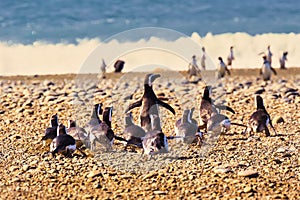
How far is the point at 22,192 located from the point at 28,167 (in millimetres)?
926

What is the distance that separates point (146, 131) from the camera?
10.4m

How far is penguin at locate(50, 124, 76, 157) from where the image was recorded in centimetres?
942

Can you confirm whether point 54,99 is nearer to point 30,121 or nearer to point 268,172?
point 30,121

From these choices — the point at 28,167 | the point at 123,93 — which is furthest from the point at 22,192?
the point at 123,93

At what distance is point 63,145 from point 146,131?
58.2 inches

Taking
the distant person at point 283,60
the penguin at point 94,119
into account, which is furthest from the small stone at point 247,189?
the distant person at point 283,60

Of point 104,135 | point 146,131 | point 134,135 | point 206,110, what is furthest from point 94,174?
point 206,110

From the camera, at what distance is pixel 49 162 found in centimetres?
938

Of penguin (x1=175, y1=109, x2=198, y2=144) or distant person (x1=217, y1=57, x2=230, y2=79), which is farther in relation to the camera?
distant person (x1=217, y1=57, x2=230, y2=79)

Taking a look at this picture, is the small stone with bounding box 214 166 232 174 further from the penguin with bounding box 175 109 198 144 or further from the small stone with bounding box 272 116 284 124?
the small stone with bounding box 272 116 284 124

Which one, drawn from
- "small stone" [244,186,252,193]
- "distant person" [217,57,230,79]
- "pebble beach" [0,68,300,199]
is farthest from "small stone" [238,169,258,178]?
"distant person" [217,57,230,79]

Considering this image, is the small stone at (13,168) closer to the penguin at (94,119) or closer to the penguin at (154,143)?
the penguin at (94,119)

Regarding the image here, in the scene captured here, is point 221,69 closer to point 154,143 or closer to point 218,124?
point 218,124

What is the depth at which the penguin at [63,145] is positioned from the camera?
9.42 metres
